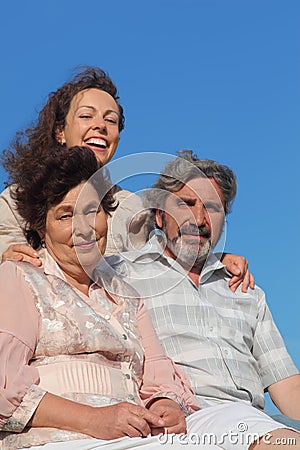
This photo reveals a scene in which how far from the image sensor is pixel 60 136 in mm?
4086

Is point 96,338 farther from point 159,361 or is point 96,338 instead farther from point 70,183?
point 70,183

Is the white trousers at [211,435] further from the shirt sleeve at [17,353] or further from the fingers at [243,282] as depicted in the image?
the fingers at [243,282]

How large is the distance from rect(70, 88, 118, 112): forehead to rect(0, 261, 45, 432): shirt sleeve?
4.99 feet

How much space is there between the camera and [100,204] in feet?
10.1

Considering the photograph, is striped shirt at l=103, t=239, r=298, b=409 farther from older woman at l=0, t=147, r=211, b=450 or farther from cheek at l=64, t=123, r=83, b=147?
cheek at l=64, t=123, r=83, b=147

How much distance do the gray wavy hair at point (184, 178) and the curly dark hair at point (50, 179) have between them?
2.08 feet

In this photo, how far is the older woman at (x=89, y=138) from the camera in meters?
3.62

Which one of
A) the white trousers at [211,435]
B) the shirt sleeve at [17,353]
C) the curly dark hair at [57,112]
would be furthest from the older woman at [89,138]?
the white trousers at [211,435]

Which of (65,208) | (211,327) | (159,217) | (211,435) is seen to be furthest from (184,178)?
(211,435)

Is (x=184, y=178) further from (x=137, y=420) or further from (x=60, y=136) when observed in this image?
(x=137, y=420)

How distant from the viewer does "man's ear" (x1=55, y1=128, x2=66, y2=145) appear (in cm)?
408

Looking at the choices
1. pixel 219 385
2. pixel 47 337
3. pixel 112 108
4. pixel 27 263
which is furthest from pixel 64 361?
pixel 112 108

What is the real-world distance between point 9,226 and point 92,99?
2.82 feet

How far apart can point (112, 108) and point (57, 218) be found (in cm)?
130
